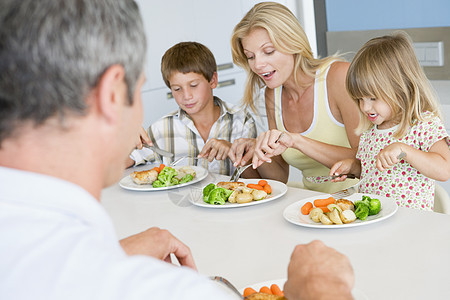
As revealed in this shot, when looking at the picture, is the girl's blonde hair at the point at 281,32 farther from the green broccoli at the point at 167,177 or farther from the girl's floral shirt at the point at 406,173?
the green broccoli at the point at 167,177

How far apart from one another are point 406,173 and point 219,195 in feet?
2.11

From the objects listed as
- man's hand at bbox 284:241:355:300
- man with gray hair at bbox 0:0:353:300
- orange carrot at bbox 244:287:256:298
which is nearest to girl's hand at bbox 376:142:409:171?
orange carrot at bbox 244:287:256:298

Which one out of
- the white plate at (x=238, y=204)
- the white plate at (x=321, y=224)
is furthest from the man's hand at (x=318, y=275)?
the white plate at (x=238, y=204)

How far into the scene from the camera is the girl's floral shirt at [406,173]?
5.81 feet

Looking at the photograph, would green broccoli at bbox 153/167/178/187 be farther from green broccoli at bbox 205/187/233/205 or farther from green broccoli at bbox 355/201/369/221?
green broccoli at bbox 355/201/369/221

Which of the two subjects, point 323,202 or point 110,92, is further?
point 323,202

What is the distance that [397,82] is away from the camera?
1.78 m

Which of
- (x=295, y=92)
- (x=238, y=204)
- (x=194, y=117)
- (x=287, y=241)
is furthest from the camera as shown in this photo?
(x=194, y=117)

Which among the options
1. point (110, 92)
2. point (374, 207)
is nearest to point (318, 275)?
point (110, 92)

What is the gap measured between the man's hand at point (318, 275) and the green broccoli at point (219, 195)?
83 centimetres

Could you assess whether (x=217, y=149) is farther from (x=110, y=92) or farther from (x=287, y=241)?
(x=110, y=92)

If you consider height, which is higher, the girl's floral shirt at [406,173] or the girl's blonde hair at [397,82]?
the girl's blonde hair at [397,82]

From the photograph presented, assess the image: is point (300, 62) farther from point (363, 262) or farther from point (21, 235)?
point (21, 235)

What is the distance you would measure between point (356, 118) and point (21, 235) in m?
1.68
